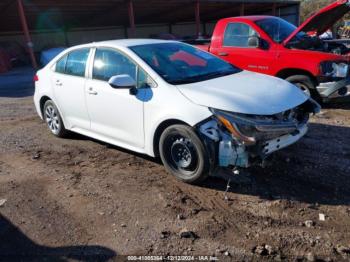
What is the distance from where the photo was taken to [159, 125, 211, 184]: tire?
12.9 ft

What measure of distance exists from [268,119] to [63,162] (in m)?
3.07

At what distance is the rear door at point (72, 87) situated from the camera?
5.39m

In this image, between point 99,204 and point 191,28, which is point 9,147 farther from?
point 191,28

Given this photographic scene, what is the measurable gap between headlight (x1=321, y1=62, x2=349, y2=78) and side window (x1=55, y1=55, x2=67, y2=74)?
4536 mm

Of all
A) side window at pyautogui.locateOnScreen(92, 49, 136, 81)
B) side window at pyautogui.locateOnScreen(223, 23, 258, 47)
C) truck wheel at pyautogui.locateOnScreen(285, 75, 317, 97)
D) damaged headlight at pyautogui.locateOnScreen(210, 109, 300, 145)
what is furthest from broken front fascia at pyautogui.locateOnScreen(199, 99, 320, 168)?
side window at pyautogui.locateOnScreen(223, 23, 258, 47)

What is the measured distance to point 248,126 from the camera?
12.3ft

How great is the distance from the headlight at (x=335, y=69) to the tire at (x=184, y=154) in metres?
3.78

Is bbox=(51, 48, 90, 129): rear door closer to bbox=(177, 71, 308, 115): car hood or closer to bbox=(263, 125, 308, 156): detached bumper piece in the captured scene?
bbox=(177, 71, 308, 115): car hood

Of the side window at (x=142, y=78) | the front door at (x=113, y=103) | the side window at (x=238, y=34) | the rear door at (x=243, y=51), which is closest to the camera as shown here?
the side window at (x=142, y=78)

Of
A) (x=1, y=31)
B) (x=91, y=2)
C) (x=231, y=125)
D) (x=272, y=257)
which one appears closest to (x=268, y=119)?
(x=231, y=125)

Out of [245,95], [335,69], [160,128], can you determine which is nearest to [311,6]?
[335,69]

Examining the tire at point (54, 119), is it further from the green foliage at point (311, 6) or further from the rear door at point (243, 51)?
the green foliage at point (311, 6)

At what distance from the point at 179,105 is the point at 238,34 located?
4.27 meters

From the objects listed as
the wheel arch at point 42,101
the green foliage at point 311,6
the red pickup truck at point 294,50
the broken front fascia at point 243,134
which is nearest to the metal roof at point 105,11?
the green foliage at point 311,6
